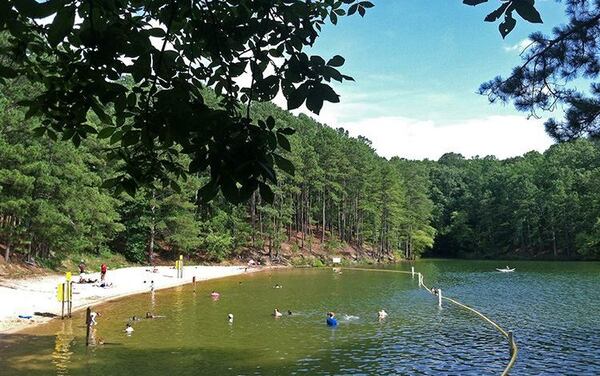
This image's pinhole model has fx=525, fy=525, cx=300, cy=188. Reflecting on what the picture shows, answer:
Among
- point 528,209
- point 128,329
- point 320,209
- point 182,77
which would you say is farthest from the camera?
point 528,209

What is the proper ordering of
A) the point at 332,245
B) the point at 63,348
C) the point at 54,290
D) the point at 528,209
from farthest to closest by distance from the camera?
the point at 528,209 → the point at 332,245 → the point at 54,290 → the point at 63,348

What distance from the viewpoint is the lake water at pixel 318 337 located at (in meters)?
15.5

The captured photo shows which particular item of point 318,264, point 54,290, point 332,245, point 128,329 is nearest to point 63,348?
point 128,329

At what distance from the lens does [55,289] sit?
2719cm

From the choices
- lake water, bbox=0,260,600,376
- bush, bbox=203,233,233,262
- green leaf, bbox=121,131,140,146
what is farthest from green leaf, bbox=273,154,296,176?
bush, bbox=203,233,233,262

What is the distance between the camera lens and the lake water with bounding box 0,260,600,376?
→ 15.5 m

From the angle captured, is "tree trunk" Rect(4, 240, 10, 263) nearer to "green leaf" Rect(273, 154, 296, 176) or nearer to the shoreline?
the shoreline

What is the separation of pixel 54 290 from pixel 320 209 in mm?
47398

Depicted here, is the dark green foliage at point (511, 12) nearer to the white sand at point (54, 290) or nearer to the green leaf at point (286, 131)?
the green leaf at point (286, 131)

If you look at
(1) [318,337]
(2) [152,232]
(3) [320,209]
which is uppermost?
(3) [320,209]

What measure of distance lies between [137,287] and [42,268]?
5709mm

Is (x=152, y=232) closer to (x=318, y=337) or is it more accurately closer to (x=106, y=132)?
(x=318, y=337)

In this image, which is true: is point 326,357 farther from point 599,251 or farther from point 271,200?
point 599,251

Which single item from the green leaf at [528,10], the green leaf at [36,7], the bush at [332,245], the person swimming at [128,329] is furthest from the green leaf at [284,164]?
the bush at [332,245]
